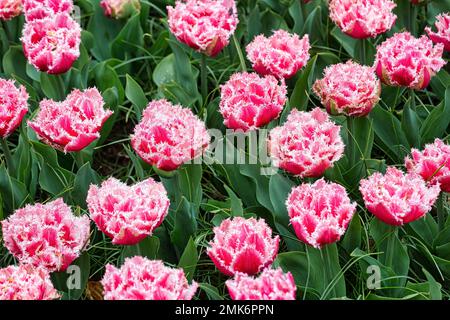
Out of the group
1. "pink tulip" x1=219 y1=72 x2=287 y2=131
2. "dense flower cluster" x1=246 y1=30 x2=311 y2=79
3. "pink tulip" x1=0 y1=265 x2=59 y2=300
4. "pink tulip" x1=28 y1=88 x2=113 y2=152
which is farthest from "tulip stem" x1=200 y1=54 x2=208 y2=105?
"pink tulip" x1=0 y1=265 x2=59 y2=300

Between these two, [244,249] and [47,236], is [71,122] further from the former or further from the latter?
[244,249]

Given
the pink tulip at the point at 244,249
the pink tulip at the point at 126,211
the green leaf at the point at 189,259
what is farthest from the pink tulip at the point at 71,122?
the pink tulip at the point at 244,249

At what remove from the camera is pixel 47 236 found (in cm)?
180

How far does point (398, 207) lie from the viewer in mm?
1714

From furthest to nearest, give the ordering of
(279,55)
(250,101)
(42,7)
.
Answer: (42,7), (279,55), (250,101)

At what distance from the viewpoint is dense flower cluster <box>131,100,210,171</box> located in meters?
1.86

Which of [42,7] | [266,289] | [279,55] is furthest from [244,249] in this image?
[42,7]

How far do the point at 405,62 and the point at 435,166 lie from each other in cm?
35

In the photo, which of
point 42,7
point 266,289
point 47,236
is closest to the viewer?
point 266,289

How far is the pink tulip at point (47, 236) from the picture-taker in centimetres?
178

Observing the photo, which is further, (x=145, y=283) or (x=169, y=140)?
(x=169, y=140)

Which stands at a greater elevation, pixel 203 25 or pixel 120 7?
pixel 203 25

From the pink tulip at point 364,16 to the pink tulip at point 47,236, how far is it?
953 millimetres
